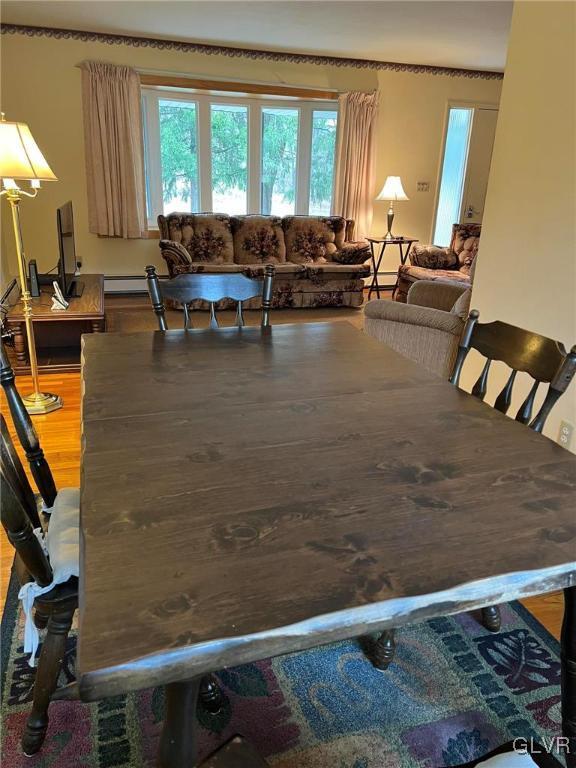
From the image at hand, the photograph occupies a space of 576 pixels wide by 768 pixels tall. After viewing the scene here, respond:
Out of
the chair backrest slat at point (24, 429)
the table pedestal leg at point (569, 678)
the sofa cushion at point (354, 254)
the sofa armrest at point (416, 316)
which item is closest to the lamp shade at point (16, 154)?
the chair backrest slat at point (24, 429)

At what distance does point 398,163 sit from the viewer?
6523 mm

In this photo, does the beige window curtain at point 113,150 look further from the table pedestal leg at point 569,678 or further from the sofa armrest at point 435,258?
the table pedestal leg at point 569,678

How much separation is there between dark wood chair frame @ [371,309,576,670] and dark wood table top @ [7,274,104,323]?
279 centimetres

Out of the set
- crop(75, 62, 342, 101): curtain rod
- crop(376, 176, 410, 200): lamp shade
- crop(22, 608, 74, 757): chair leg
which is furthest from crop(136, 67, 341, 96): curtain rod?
crop(22, 608, 74, 757): chair leg

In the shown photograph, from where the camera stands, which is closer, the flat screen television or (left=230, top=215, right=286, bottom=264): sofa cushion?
the flat screen television

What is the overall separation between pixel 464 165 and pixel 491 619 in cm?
639

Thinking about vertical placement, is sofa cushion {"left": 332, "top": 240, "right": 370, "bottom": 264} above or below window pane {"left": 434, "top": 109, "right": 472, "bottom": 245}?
below

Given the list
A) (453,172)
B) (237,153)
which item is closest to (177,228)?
(237,153)

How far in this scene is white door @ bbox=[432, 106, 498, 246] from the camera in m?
6.57

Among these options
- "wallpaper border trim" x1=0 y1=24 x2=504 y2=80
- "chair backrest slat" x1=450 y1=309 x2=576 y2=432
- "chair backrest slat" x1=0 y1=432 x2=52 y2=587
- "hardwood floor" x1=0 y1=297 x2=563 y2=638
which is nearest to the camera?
"chair backrest slat" x1=0 y1=432 x2=52 y2=587

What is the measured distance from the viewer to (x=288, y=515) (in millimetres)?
900

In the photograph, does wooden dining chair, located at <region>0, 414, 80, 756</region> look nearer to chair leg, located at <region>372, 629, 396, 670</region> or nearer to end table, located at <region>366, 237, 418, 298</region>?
chair leg, located at <region>372, 629, 396, 670</region>

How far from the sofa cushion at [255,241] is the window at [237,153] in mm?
570

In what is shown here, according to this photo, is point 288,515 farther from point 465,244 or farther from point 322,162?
point 322,162
